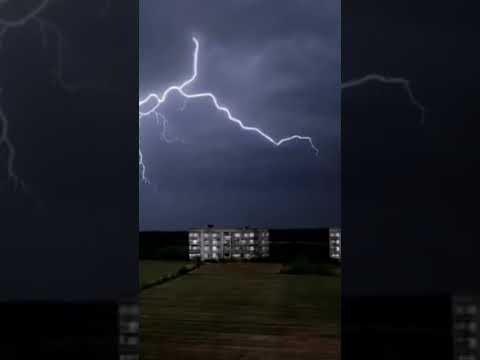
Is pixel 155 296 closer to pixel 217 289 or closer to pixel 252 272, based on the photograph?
pixel 217 289

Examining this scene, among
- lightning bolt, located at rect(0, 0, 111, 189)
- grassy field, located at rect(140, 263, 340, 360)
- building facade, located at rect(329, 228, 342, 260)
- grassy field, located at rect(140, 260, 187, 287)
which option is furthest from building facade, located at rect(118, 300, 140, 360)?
building facade, located at rect(329, 228, 342, 260)

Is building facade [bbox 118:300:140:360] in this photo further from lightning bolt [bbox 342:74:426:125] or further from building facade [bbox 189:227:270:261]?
building facade [bbox 189:227:270:261]

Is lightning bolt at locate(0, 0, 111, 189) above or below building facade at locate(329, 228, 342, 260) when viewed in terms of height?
above

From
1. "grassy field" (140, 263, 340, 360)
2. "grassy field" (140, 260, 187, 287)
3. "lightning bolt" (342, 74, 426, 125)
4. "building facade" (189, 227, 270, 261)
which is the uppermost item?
"lightning bolt" (342, 74, 426, 125)

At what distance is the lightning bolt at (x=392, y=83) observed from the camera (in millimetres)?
1854

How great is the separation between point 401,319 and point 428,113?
879mm

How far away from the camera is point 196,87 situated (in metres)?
3.09

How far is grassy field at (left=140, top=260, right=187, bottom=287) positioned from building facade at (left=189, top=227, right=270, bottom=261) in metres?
0.29

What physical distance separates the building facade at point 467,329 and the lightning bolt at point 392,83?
0.78 metres

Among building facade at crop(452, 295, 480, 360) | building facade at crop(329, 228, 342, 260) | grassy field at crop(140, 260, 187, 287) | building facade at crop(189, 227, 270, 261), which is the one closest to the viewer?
building facade at crop(452, 295, 480, 360)

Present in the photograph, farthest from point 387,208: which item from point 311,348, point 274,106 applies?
point 274,106

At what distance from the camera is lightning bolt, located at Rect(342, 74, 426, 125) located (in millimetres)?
1854

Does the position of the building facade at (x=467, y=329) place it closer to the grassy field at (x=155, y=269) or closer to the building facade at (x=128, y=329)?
the building facade at (x=128, y=329)

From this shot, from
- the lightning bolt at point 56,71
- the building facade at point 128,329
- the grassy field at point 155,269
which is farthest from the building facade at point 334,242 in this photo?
the lightning bolt at point 56,71
